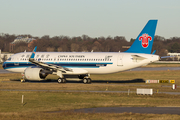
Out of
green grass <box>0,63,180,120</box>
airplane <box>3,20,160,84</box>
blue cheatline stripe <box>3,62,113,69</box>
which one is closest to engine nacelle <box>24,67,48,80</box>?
airplane <box>3,20,160,84</box>

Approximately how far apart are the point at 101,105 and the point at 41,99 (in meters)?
7.26

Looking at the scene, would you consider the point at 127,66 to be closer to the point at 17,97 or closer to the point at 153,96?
the point at 153,96

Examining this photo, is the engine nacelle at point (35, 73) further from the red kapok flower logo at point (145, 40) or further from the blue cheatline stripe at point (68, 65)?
the red kapok flower logo at point (145, 40)

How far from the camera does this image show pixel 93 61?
47188mm

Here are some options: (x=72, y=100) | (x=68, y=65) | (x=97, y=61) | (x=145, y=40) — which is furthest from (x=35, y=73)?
(x=145, y=40)

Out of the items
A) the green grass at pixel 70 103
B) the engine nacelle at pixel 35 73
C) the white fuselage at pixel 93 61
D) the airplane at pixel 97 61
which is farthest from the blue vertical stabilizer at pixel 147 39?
the engine nacelle at pixel 35 73

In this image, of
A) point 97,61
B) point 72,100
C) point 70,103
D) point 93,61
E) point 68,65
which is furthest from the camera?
point 68,65

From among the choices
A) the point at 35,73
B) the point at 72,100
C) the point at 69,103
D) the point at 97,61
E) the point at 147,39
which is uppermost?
the point at 147,39

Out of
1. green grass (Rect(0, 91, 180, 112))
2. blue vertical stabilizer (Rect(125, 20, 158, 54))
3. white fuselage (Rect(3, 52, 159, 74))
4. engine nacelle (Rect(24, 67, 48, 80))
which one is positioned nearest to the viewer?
green grass (Rect(0, 91, 180, 112))

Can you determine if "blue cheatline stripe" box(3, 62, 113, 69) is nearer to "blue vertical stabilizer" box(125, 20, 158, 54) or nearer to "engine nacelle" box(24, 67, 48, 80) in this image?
"engine nacelle" box(24, 67, 48, 80)

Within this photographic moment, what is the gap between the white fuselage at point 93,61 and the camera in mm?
45312

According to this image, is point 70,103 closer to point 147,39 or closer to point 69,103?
point 69,103

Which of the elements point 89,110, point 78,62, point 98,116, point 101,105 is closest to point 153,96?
point 101,105

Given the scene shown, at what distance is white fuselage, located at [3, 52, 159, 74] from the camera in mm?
45312
